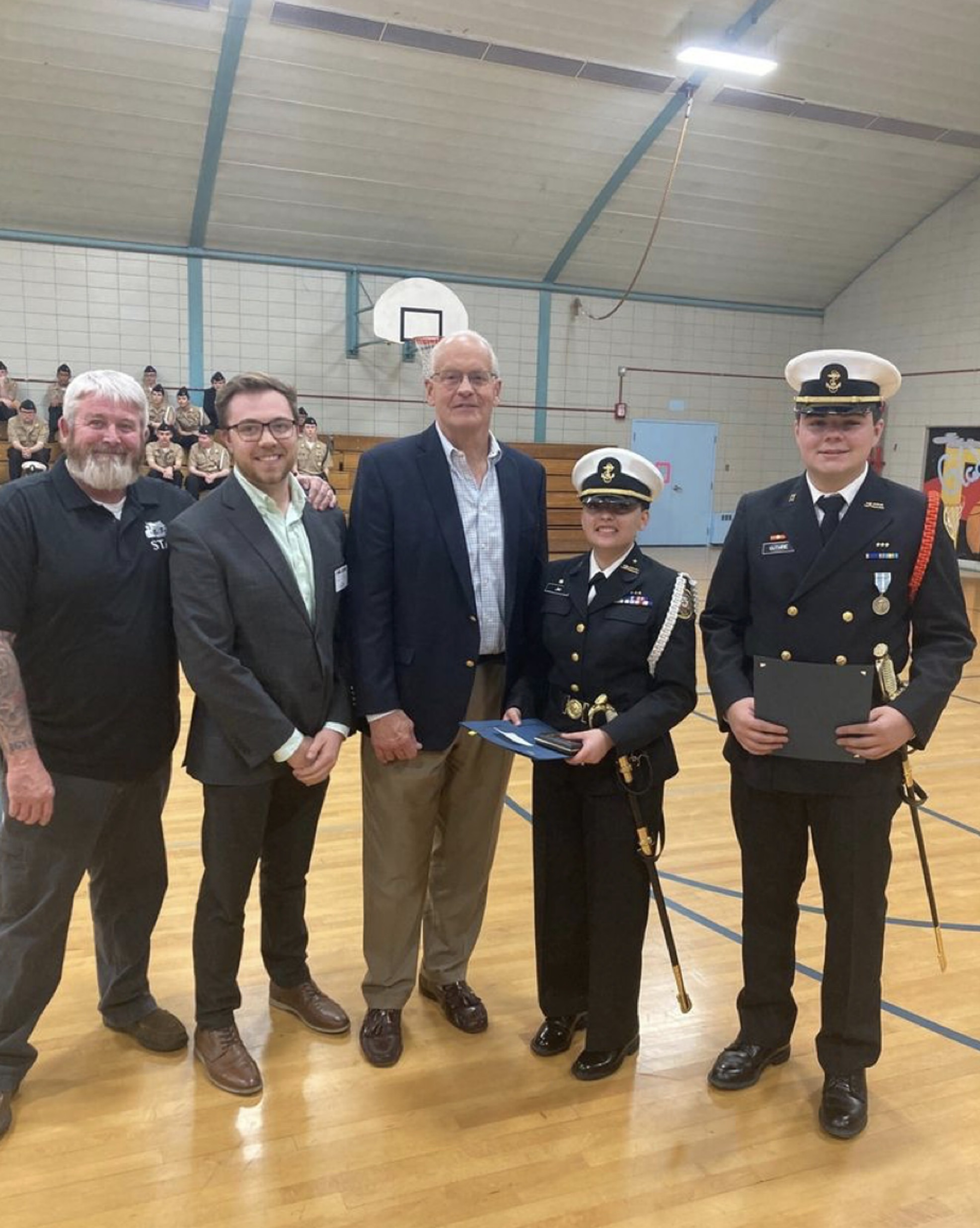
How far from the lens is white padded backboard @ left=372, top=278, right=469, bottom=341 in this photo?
1232 cm

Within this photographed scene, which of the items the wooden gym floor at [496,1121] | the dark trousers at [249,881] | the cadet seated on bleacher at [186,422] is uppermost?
the cadet seated on bleacher at [186,422]

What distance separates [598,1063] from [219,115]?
10753 millimetres

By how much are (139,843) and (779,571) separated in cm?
181

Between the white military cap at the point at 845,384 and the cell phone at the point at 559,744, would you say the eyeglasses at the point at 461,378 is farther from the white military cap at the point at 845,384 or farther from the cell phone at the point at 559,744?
the cell phone at the point at 559,744

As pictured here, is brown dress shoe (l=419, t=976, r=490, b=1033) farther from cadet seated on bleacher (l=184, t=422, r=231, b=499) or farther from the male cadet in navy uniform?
cadet seated on bleacher (l=184, t=422, r=231, b=499)

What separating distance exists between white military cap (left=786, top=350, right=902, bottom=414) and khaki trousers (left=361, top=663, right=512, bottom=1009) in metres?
1.07

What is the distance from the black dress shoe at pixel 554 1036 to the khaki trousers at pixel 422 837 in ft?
1.23

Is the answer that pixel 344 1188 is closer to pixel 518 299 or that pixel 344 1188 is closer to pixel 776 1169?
pixel 776 1169

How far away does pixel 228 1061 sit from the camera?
2400 millimetres

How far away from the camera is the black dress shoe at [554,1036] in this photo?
2.56m

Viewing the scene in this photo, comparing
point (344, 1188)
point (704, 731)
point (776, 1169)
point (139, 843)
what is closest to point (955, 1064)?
point (776, 1169)

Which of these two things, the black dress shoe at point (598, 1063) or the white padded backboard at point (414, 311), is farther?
the white padded backboard at point (414, 311)

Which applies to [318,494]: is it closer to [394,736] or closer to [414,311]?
[394,736]

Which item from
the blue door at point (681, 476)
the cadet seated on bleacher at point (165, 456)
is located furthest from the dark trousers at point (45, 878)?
the blue door at point (681, 476)
